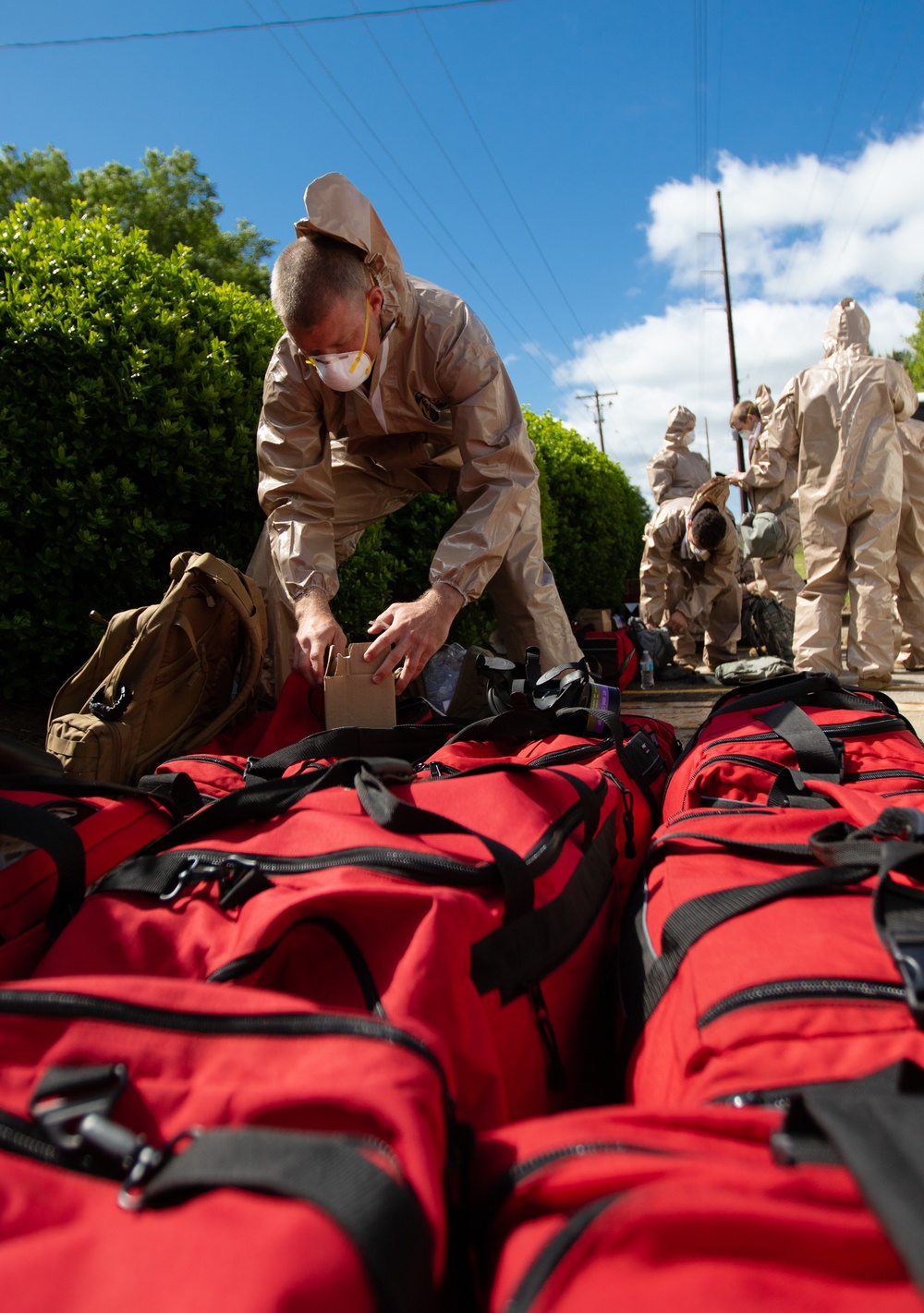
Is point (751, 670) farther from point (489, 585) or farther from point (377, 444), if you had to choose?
point (377, 444)

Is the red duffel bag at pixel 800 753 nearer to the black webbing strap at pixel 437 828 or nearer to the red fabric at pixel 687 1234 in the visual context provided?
the black webbing strap at pixel 437 828

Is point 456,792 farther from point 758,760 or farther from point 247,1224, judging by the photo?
point 247,1224

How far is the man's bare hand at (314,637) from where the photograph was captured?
2.60 meters

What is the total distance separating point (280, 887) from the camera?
3.69ft

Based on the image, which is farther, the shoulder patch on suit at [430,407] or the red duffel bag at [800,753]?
the shoulder patch on suit at [430,407]

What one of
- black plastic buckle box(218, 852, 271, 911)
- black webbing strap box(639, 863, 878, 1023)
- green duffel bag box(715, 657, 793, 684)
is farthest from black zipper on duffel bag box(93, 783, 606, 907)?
green duffel bag box(715, 657, 793, 684)

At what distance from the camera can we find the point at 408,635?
2490 mm

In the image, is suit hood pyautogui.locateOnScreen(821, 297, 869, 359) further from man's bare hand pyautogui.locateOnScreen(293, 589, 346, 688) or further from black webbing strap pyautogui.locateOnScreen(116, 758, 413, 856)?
black webbing strap pyautogui.locateOnScreen(116, 758, 413, 856)

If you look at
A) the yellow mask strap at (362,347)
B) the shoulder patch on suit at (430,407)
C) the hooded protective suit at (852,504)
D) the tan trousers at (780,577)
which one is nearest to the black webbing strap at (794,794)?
the yellow mask strap at (362,347)

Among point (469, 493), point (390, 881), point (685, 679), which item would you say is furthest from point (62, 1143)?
point (685, 679)

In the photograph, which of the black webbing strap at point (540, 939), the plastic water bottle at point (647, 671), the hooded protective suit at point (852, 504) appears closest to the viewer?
the black webbing strap at point (540, 939)

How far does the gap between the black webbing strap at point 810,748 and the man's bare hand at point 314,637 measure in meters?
1.35

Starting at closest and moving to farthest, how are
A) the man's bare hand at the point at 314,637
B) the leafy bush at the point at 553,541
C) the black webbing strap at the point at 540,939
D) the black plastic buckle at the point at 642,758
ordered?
the black webbing strap at the point at 540,939, the black plastic buckle at the point at 642,758, the man's bare hand at the point at 314,637, the leafy bush at the point at 553,541

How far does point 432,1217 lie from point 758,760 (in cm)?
133
